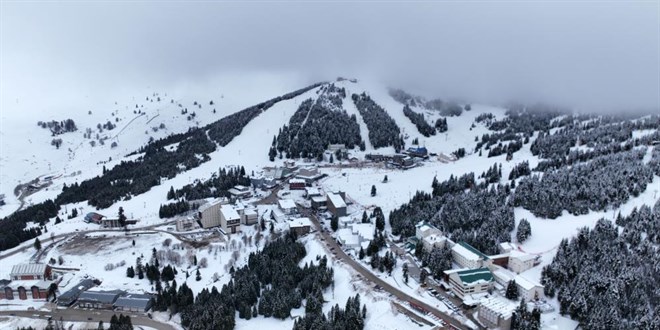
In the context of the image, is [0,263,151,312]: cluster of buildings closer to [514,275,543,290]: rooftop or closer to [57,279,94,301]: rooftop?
[57,279,94,301]: rooftop

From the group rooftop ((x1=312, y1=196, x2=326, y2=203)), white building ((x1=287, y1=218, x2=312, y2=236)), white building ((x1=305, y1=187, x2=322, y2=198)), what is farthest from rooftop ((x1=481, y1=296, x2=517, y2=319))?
white building ((x1=305, y1=187, x2=322, y2=198))

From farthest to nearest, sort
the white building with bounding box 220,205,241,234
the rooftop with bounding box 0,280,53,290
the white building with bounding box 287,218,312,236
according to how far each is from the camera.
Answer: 1. the white building with bounding box 220,205,241,234
2. the white building with bounding box 287,218,312,236
3. the rooftop with bounding box 0,280,53,290

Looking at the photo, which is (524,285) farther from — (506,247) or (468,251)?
(468,251)

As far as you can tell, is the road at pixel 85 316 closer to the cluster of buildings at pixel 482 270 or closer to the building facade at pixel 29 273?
the building facade at pixel 29 273

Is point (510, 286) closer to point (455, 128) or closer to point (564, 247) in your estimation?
point (564, 247)

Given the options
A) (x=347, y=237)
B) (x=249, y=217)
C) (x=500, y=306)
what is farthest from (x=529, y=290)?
(x=249, y=217)

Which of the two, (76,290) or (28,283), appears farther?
(28,283)
